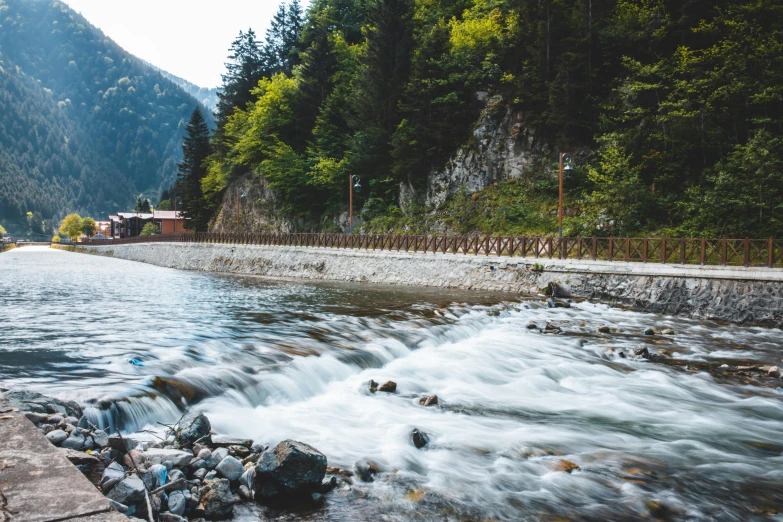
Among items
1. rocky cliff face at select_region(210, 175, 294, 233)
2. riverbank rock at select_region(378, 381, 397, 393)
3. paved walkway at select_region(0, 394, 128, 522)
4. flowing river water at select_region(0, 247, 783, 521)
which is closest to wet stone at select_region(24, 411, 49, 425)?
flowing river water at select_region(0, 247, 783, 521)

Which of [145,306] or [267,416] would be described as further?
[145,306]

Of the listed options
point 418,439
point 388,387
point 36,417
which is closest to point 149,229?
point 388,387

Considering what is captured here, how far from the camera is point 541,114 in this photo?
36.2 m

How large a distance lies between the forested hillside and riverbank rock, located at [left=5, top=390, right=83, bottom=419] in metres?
25.9

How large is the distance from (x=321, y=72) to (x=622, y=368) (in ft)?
164

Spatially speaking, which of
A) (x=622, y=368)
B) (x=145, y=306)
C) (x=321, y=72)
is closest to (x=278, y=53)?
(x=321, y=72)

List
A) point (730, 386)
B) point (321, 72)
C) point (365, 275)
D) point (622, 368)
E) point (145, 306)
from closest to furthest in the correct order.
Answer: point (730, 386) → point (622, 368) → point (145, 306) → point (365, 275) → point (321, 72)

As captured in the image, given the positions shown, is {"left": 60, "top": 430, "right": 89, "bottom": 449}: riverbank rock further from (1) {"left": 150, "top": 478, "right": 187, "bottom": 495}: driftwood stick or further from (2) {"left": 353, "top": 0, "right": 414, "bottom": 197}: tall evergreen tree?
(2) {"left": 353, "top": 0, "right": 414, "bottom": 197}: tall evergreen tree

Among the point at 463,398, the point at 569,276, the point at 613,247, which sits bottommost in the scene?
the point at 463,398

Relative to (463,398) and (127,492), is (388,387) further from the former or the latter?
(127,492)

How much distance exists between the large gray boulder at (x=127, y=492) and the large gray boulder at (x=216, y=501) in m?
0.58

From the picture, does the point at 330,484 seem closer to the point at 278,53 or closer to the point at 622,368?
the point at 622,368

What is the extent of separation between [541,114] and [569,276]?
1801 cm

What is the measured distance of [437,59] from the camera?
4191cm
